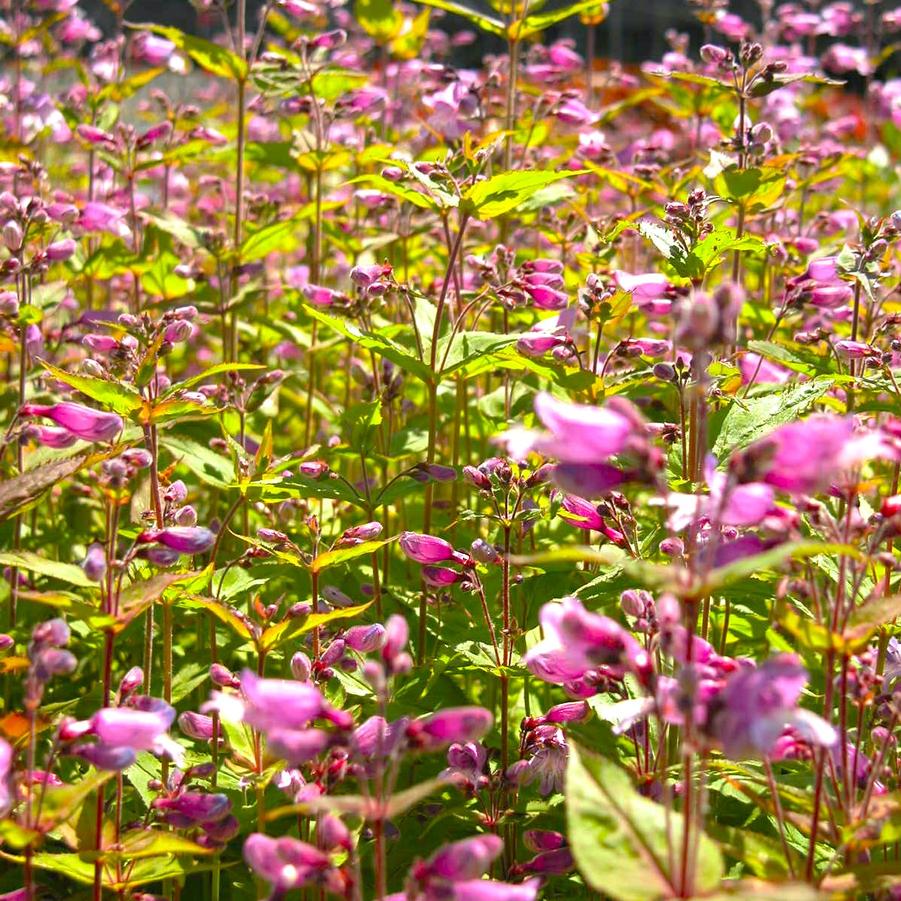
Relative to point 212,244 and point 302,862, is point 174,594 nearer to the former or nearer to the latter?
point 302,862

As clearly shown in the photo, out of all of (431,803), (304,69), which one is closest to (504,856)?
(431,803)

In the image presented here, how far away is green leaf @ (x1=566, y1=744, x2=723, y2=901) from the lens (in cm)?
182

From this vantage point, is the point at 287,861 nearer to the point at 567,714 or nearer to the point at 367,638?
the point at 367,638

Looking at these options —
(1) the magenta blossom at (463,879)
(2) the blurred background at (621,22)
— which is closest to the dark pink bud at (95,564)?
(1) the magenta blossom at (463,879)

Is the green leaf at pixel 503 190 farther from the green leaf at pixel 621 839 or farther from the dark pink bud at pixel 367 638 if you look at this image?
the green leaf at pixel 621 839

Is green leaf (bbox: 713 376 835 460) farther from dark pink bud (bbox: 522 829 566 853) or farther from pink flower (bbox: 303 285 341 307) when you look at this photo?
pink flower (bbox: 303 285 341 307)

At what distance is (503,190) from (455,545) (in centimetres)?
133

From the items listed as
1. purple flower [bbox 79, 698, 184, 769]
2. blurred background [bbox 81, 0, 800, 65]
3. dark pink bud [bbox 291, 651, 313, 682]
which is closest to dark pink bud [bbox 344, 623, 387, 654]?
dark pink bud [bbox 291, 651, 313, 682]

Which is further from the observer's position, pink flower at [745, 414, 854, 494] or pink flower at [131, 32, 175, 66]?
pink flower at [131, 32, 175, 66]

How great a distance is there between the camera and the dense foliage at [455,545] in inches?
76.9

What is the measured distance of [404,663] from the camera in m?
1.96

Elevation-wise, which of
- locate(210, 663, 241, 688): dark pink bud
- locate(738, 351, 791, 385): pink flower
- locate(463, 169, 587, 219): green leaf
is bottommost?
locate(210, 663, 241, 688): dark pink bud

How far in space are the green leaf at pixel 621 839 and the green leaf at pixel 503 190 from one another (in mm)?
1724

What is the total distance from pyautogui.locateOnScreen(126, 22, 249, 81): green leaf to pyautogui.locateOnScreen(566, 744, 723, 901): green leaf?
368 cm
